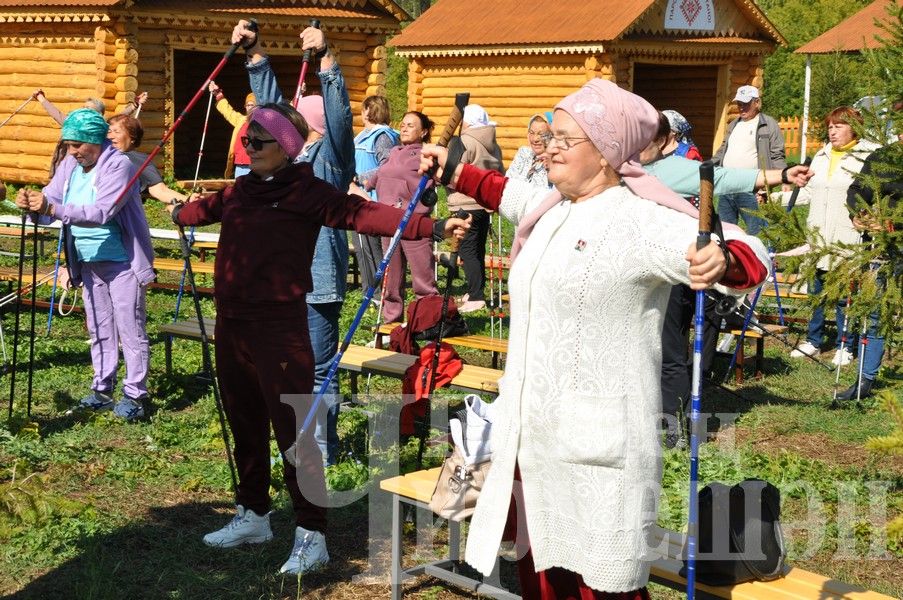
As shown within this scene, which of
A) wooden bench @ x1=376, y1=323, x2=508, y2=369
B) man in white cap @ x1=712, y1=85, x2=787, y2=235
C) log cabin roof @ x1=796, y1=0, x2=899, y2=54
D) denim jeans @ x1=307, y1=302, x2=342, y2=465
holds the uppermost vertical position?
log cabin roof @ x1=796, y1=0, x2=899, y2=54

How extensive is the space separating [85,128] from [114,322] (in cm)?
131

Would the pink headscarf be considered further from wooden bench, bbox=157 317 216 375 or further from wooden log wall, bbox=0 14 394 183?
wooden log wall, bbox=0 14 394 183

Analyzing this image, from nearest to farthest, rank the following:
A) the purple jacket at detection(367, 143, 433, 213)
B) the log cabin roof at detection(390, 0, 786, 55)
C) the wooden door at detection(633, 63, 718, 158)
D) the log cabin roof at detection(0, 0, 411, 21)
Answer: the purple jacket at detection(367, 143, 433, 213), the log cabin roof at detection(0, 0, 411, 21), the log cabin roof at detection(390, 0, 786, 55), the wooden door at detection(633, 63, 718, 158)

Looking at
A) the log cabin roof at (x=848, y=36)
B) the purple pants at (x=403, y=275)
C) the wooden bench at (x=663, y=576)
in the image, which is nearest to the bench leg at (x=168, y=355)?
the purple pants at (x=403, y=275)

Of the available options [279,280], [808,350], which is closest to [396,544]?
[279,280]

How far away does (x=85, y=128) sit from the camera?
23.6ft

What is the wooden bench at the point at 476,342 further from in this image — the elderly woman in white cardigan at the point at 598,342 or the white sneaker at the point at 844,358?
the elderly woman in white cardigan at the point at 598,342

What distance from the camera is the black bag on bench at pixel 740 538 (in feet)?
13.0

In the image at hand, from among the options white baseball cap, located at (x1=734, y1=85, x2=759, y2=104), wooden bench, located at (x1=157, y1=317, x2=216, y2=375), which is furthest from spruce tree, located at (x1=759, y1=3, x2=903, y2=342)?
white baseball cap, located at (x1=734, y1=85, x2=759, y2=104)

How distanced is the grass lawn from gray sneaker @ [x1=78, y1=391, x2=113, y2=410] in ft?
0.50

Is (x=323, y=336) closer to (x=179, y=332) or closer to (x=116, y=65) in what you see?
(x=179, y=332)

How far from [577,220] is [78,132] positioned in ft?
15.4

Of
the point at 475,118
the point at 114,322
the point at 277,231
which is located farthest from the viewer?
the point at 475,118

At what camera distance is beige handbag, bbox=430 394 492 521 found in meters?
4.24
